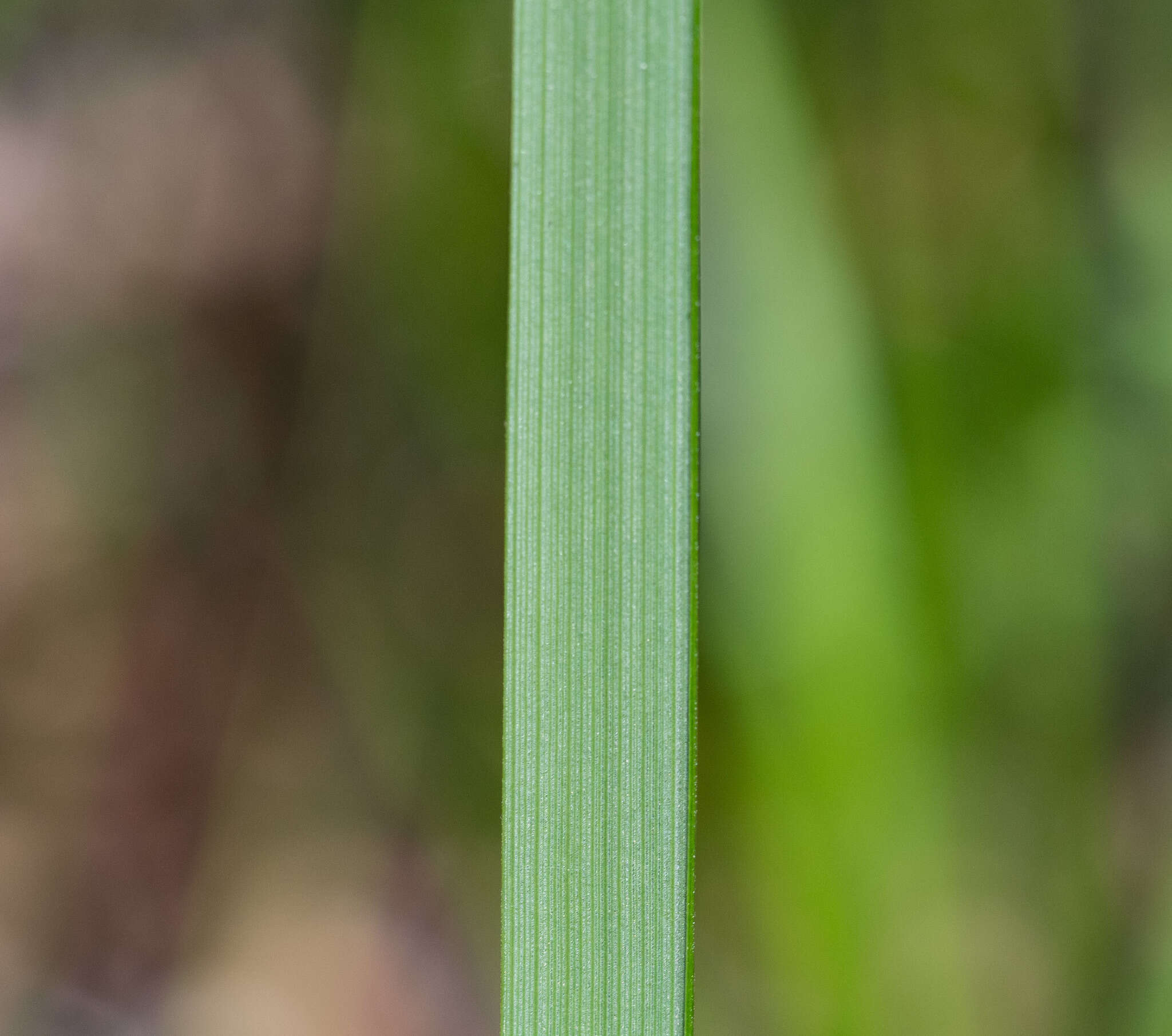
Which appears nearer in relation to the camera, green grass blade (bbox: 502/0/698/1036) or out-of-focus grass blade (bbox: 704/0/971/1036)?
green grass blade (bbox: 502/0/698/1036)

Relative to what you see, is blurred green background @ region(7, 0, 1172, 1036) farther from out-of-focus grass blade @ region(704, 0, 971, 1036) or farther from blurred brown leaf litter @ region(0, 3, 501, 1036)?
blurred brown leaf litter @ region(0, 3, 501, 1036)

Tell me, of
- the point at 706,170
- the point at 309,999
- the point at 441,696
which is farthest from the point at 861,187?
the point at 309,999

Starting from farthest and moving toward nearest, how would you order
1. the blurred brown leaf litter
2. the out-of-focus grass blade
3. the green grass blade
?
the blurred brown leaf litter → the out-of-focus grass blade → the green grass blade

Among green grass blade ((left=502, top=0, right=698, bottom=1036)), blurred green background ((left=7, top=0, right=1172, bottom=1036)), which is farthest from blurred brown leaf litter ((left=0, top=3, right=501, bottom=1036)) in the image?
green grass blade ((left=502, top=0, right=698, bottom=1036))

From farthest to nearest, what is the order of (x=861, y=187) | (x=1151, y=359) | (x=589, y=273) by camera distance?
(x=861, y=187)
(x=1151, y=359)
(x=589, y=273)

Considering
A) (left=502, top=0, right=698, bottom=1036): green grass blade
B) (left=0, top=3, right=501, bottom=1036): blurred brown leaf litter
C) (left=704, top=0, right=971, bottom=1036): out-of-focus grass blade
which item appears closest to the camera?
(left=502, top=0, right=698, bottom=1036): green grass blade

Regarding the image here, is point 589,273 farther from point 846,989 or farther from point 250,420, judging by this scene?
point 250,420
